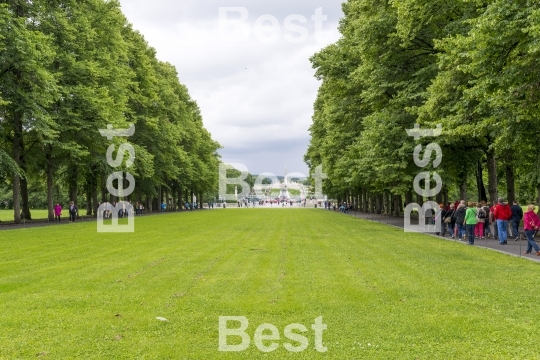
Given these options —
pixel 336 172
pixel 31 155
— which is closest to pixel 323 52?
pixel 336 172

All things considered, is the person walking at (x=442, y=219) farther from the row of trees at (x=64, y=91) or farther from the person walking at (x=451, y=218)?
the row of trees at (x=64, y=91)

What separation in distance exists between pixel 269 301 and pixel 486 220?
17.4 metres

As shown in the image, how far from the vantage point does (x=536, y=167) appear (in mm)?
23547

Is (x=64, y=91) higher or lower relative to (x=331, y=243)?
higher

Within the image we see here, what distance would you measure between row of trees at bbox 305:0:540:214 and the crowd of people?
6.16 feet

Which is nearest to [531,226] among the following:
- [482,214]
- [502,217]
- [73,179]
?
[502,217]

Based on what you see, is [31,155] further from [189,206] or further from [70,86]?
[189,206]

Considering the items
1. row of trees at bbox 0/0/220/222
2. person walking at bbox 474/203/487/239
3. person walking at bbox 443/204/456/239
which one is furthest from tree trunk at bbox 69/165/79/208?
person walking at bbox 474/203/487/239

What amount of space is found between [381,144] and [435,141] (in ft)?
11.1

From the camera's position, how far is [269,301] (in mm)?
9742

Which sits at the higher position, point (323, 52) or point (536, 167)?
point (323, 52)

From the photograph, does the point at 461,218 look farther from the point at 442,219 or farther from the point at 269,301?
the point at 269,301

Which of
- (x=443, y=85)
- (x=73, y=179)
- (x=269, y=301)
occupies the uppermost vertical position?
(x=443, y=85)

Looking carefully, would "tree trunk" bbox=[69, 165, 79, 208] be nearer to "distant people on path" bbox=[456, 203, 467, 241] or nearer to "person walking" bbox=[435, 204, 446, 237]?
"person walking" bbox=[435, 204, 446, 237]
